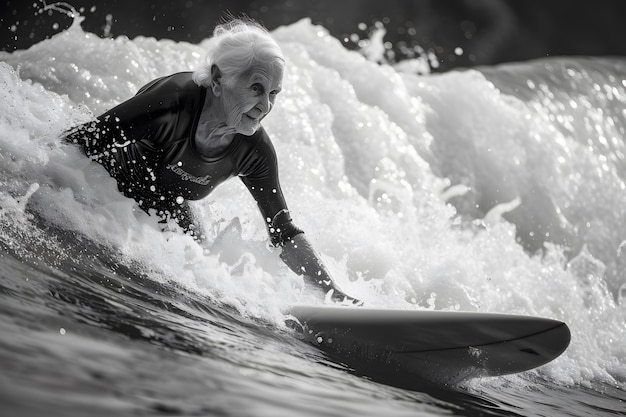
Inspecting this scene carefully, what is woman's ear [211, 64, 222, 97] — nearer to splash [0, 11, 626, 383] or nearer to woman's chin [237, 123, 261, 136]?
woman's chin [237, 123, 261, 136]

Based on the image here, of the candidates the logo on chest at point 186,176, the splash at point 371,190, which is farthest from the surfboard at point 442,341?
the logo on chest at point 186,176

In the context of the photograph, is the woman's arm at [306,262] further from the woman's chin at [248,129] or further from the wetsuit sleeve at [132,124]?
the wetsuit sleeve at [132,124]

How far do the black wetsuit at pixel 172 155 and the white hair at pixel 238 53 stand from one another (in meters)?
0.08

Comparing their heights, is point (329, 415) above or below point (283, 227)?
below

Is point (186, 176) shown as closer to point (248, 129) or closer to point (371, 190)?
point (248, 129)

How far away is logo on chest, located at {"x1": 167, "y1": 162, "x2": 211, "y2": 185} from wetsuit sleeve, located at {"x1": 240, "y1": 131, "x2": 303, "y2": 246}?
134mm

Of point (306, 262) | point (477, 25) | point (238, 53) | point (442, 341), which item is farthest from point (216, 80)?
point (477, 25)

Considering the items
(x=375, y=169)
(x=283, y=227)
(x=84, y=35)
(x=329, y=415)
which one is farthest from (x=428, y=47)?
(x=329, y=415)

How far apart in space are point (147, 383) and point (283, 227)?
1413 mm

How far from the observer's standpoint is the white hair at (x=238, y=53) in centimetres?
241

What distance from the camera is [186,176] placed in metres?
2.64

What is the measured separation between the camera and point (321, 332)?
2.38 metres

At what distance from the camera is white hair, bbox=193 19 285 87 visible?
7.91ft

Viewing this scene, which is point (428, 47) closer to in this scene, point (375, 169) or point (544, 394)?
point (375, 169)
